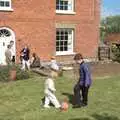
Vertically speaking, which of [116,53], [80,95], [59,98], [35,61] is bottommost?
[59,98]

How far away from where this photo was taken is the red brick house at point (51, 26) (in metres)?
30.9

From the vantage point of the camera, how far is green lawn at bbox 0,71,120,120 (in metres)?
14.2

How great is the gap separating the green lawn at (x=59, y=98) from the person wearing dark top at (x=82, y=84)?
0.30 m

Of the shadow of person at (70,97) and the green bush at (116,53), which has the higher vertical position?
the green bush at (116,53)

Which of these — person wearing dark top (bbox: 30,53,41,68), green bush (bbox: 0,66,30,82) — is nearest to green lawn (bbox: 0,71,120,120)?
green bush (bbox: 0,66,30,82)

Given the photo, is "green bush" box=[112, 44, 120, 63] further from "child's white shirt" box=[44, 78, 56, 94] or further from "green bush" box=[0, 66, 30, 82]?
"child's white shirt" box=[44, 78, 56, 94]

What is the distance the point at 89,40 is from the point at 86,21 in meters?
1.53

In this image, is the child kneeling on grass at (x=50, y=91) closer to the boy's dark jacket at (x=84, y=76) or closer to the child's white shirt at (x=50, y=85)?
the child's white shirt at (x=50, y=85)

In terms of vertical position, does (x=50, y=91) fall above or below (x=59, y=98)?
above

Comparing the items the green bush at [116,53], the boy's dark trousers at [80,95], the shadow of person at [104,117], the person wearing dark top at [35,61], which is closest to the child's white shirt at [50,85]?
the boy's dark trousers at [80,95]

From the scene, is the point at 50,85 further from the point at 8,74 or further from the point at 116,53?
the point at 116,53

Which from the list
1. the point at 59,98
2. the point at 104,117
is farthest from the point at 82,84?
the point at 59,98

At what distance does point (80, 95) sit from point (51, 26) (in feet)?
58.9

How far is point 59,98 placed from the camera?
56.2 ft
